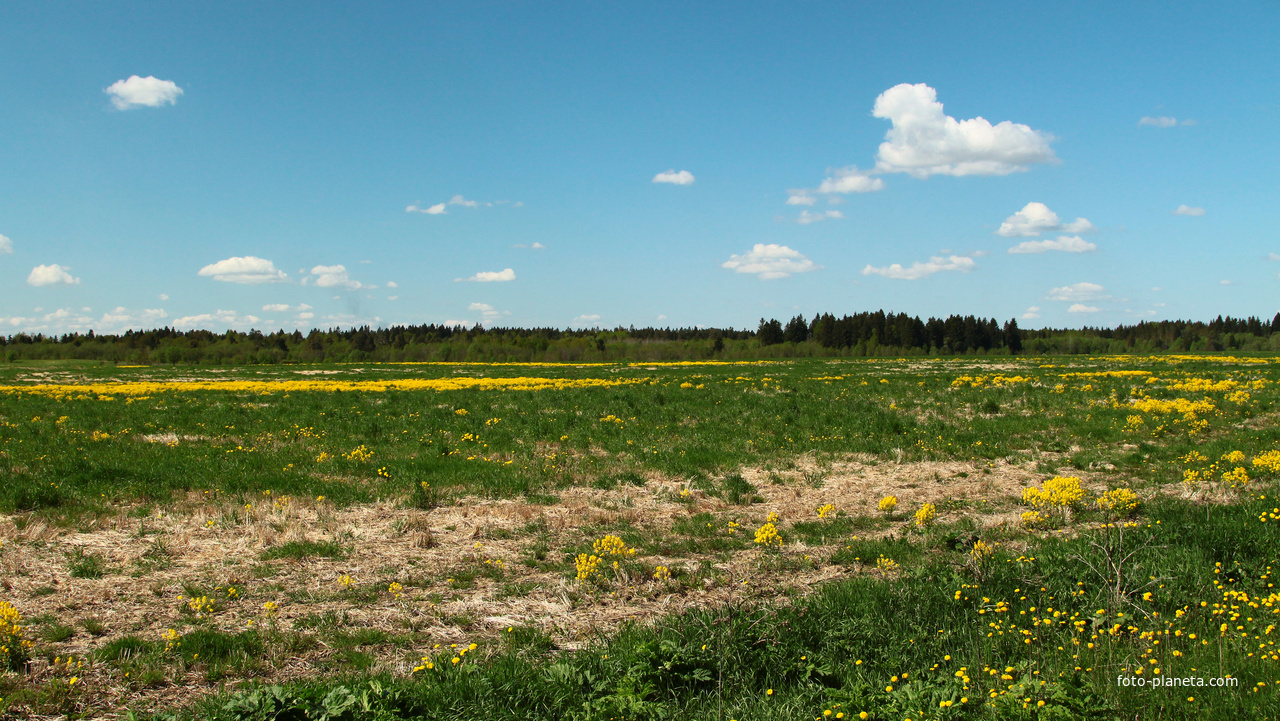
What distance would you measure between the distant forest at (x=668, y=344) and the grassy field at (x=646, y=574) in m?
88.8

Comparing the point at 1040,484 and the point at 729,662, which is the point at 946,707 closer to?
the point at 729,662

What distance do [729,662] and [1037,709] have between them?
2.02 metres

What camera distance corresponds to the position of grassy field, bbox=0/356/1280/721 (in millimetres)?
4508

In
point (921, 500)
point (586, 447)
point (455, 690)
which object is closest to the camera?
point (455, 690)

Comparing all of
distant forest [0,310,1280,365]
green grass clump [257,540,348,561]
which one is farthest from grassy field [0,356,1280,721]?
distant forest [0,310,1280,365]

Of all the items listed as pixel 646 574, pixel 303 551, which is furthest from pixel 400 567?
pixel 646 574

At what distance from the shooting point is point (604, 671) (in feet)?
15.7

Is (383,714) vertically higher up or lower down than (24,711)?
Result: higher up

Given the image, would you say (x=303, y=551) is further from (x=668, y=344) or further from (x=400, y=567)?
(x=668, y=344)

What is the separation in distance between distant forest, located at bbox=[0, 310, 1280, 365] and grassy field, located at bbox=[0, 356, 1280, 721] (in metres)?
88.8

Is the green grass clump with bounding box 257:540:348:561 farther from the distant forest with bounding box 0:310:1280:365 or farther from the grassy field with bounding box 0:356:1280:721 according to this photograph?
the distant forest with bounding box 0:310:1280:365

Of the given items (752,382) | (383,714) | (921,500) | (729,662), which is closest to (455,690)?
(383,714)

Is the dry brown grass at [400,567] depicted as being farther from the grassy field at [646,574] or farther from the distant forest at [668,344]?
the distant forest at [668,344]

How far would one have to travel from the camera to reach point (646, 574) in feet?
24.2
